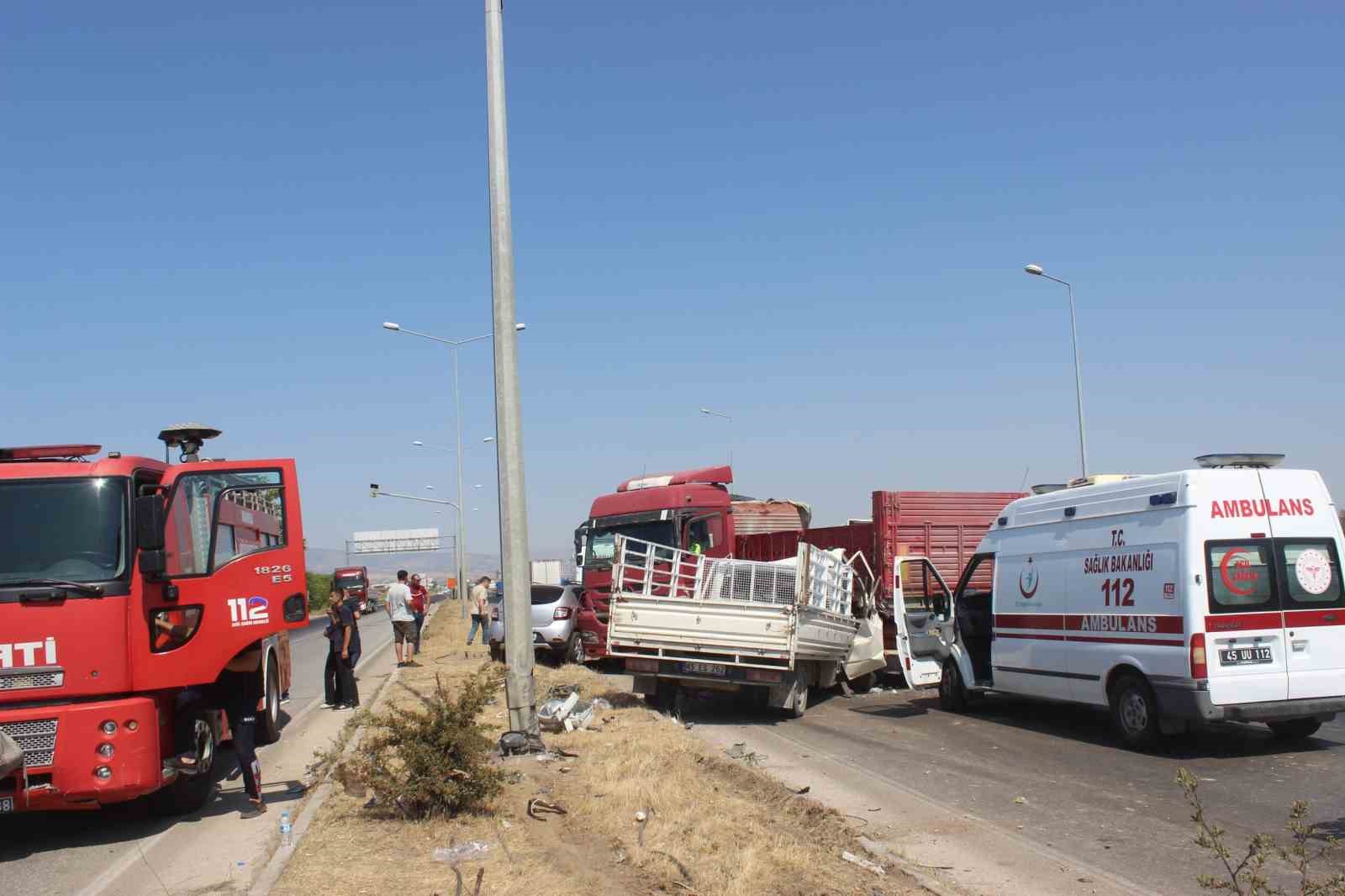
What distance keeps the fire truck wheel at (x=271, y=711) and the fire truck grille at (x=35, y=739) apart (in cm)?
267

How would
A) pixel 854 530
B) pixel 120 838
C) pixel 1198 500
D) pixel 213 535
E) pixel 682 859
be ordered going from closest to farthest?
pixel 682 859 < pixel 120 838 < pixel 213 535 < pixel 1198 500 < pixel 854 530

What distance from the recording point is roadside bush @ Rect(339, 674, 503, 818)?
745 centimetres

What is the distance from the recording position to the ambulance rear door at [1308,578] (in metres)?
10.1

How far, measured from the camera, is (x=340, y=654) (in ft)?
48.7

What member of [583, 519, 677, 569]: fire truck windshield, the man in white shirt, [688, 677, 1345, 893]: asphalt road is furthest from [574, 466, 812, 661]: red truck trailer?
[688, 677, 1345, 893]: asphalt road

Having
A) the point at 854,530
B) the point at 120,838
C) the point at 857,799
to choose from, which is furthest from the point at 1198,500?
the point at 120,838

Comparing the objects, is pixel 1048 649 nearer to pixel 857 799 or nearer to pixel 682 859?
pixel 857 799

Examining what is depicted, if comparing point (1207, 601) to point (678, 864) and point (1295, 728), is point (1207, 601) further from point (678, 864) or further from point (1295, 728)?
point (678, 864)

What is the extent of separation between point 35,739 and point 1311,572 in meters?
10.6

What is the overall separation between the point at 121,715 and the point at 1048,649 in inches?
356

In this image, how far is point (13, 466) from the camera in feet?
26.0

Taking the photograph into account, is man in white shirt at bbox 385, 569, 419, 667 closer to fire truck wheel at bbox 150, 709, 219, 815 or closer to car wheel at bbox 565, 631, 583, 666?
car wheel at bbox 565, 631, 583, 666

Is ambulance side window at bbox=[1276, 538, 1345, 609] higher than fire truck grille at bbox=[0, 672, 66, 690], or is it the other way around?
ambulance side window at bbox=[1276, 538, 1345, 609]

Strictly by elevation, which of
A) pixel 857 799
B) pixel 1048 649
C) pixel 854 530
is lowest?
pixel 857 799
